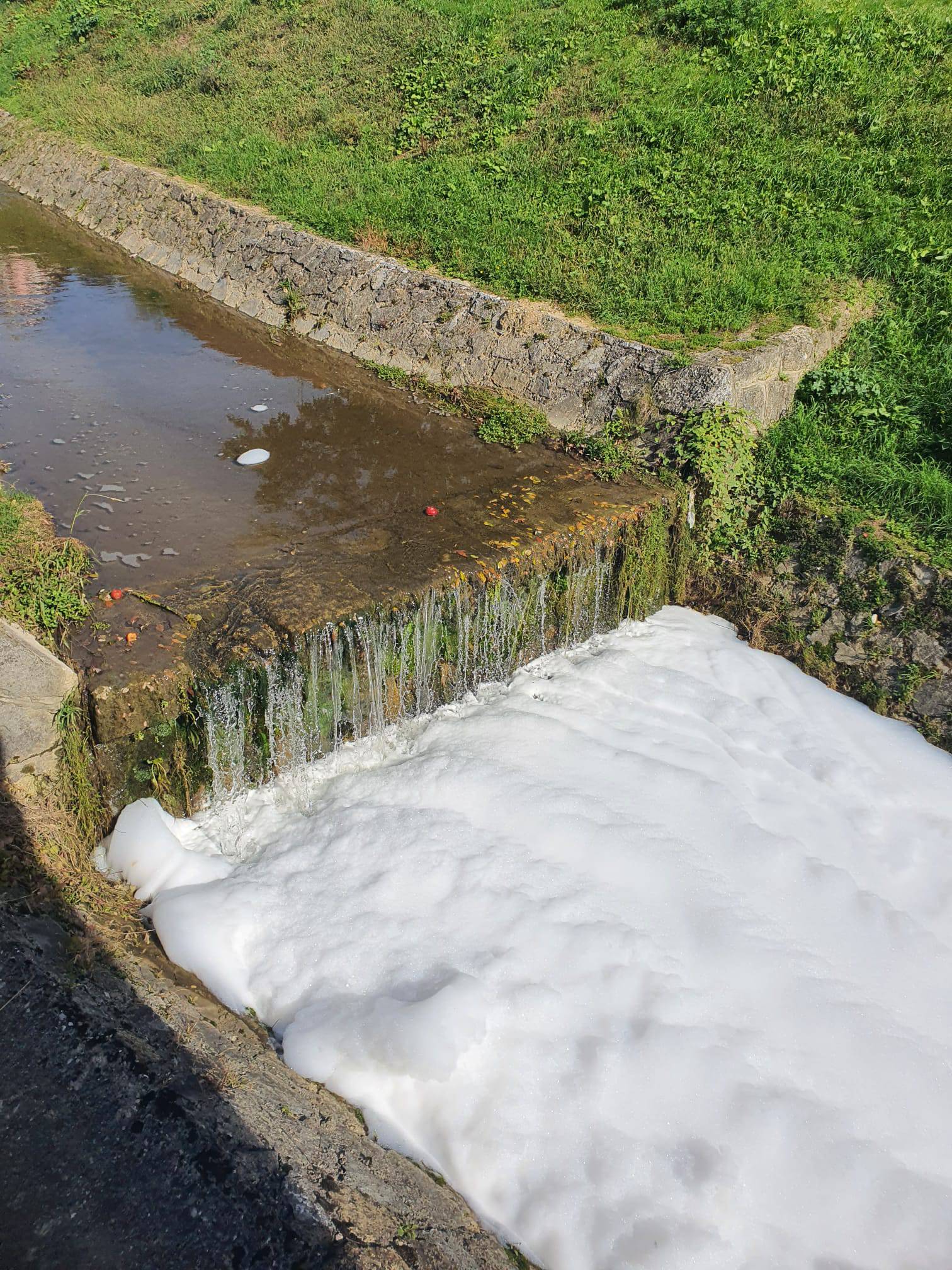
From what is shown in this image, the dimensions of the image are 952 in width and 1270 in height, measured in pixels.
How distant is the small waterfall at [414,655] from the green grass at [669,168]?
144cm

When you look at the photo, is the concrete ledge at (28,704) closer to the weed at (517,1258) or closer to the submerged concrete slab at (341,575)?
the submerged concrete slab at (341,575)

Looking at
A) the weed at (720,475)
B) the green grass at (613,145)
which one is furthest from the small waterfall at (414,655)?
the green grass at (613,145)

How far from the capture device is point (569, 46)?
12.0 meters

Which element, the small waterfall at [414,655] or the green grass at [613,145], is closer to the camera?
the small waterfall at [414,655]

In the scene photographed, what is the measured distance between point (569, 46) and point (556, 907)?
12.8m

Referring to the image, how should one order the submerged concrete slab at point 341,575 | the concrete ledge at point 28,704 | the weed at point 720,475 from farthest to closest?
the weed at point 720,475 < the submerged concrete slab at point 341,575 < the concrete ledge at point 28,704

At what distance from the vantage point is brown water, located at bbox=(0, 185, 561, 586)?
5801 mm

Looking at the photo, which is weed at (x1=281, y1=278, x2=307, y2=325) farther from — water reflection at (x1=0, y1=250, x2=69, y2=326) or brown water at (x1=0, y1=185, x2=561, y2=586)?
water reflection at (x1=0, y1=250, x2=69, y2=326)

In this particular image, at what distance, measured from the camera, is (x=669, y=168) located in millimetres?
9484

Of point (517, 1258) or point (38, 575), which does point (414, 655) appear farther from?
point (517, 1258)

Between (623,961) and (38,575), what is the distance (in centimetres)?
391

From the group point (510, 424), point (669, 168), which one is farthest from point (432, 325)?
point (669, 168)

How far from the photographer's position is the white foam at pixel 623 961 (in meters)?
3.22

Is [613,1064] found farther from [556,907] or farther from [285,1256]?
[285,1256]
